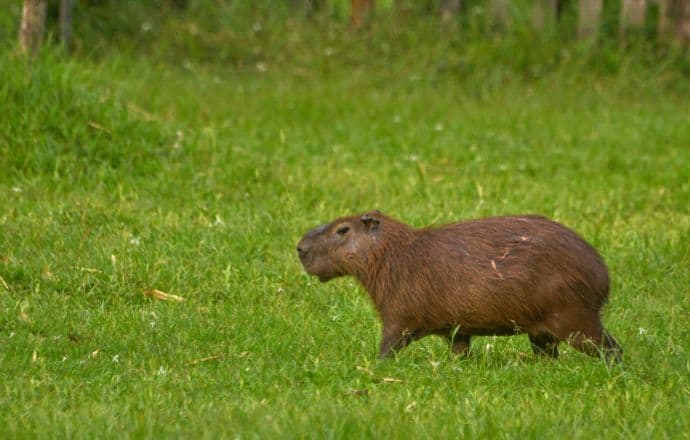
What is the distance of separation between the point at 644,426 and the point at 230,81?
8.28m

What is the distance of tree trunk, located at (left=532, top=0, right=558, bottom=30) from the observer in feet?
44.5

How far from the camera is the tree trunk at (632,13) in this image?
13.5 metres

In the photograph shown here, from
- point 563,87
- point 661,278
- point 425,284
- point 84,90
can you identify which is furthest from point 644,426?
point 563,87

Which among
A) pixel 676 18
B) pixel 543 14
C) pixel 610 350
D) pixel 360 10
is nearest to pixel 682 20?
pixel 676 18

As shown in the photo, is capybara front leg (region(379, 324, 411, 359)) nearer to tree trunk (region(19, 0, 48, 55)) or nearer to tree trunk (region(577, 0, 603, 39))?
tree trunk (region(19, 0, 48, 55))

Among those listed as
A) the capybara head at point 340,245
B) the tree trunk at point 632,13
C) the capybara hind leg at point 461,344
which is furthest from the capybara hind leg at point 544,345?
the tree trunk at point 632,13

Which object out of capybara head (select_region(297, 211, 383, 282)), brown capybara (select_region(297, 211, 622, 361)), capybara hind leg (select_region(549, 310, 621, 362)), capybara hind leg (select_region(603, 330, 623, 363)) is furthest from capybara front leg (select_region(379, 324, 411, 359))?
capybara hind leg (select_region(603, 330, 623, 363))

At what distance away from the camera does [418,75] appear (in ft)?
42.0

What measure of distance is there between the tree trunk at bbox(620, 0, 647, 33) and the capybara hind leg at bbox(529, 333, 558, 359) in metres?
8.03

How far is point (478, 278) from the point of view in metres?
5.81

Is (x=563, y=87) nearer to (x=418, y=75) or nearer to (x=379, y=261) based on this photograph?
(x=418, y=75)

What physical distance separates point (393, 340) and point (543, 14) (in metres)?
8.34

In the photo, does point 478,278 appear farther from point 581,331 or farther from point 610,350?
point 610,350

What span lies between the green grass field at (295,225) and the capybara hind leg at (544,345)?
0.08 m
